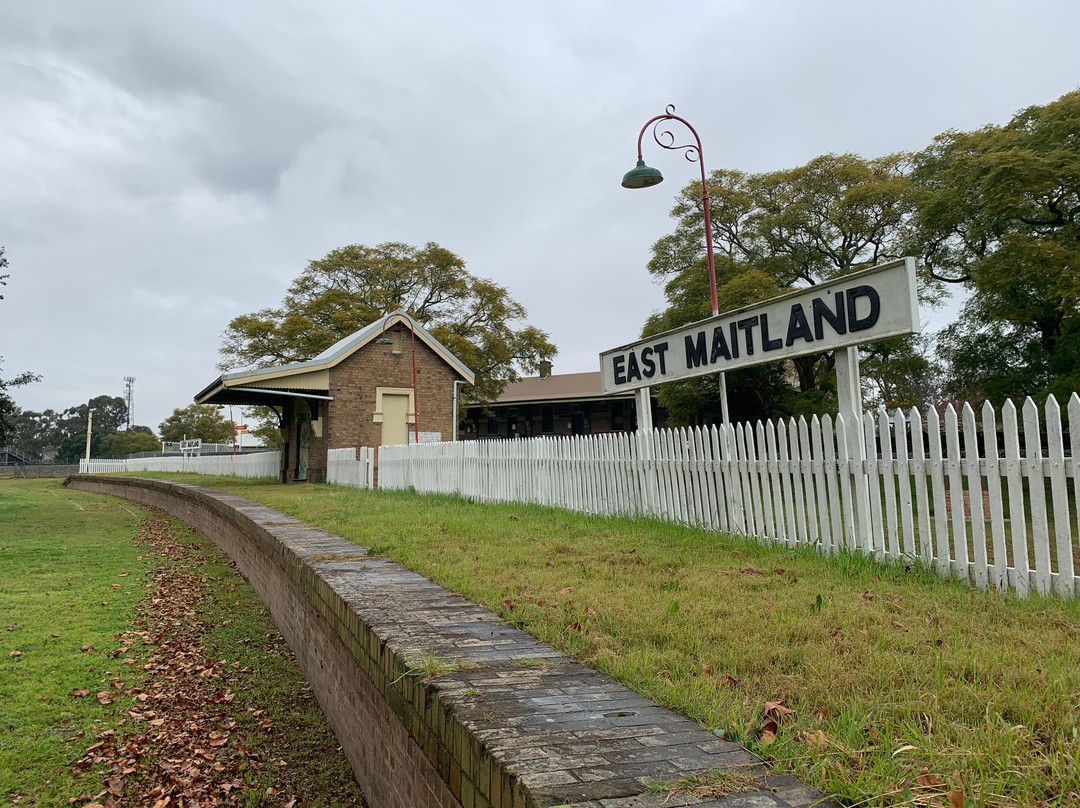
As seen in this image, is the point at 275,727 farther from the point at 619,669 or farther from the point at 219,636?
the point at 619,669

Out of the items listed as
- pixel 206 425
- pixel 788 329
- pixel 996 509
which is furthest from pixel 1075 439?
pixel 206 425

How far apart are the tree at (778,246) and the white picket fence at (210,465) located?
16.5 m

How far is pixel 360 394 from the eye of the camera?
23.1 meters

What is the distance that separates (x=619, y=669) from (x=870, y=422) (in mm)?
3883

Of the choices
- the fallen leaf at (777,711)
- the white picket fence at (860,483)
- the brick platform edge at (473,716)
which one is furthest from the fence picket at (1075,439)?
the brick platform edge at (473,716)

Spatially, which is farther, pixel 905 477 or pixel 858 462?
pixel 858 462

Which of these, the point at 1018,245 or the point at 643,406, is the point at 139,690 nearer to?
the point at 643,406

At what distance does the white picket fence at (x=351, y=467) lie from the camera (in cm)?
1764

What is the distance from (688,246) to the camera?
3183 cm

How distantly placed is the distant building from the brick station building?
16901 mm

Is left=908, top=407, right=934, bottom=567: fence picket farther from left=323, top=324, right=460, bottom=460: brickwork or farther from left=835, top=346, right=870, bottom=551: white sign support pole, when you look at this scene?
left=323, top=324, right=460, bottom=460: brickwork

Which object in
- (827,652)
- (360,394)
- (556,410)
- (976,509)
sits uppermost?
(556,410)

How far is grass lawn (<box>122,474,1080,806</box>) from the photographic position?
6.89 ft

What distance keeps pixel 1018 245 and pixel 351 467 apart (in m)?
17.0
